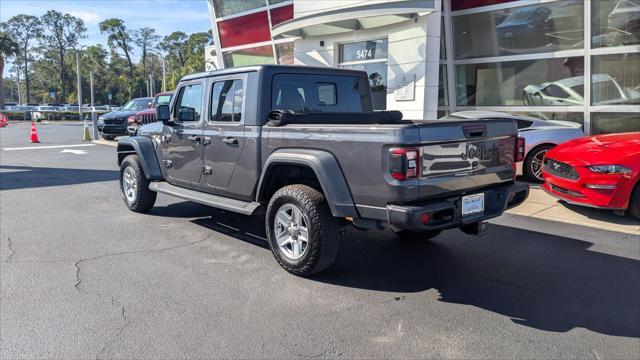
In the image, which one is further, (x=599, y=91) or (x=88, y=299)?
(x=599, y=91)

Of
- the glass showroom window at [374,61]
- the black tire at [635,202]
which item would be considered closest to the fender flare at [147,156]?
the black tire at [635,202]

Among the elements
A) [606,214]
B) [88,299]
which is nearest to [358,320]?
[88,299]

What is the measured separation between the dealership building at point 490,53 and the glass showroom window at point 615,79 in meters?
0.02

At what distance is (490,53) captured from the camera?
13.2m

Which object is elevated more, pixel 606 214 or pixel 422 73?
pixel 422 73

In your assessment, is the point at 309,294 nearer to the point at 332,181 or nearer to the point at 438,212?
the point at 332,181

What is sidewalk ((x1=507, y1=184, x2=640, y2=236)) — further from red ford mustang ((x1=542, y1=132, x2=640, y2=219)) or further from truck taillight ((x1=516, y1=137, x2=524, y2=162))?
truck taillight ((x1=516, y1=137, x2=524, y2=162))

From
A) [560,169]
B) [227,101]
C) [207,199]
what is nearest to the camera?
[227,101]

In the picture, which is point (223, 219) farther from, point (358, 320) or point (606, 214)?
point (606, 214)

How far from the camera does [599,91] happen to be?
37.0 feet

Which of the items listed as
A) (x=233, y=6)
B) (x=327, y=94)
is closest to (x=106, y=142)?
(x=233, y=6)

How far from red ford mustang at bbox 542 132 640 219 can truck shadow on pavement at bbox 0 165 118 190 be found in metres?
8.31

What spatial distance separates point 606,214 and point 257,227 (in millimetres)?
4795

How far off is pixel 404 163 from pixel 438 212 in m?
0.51
